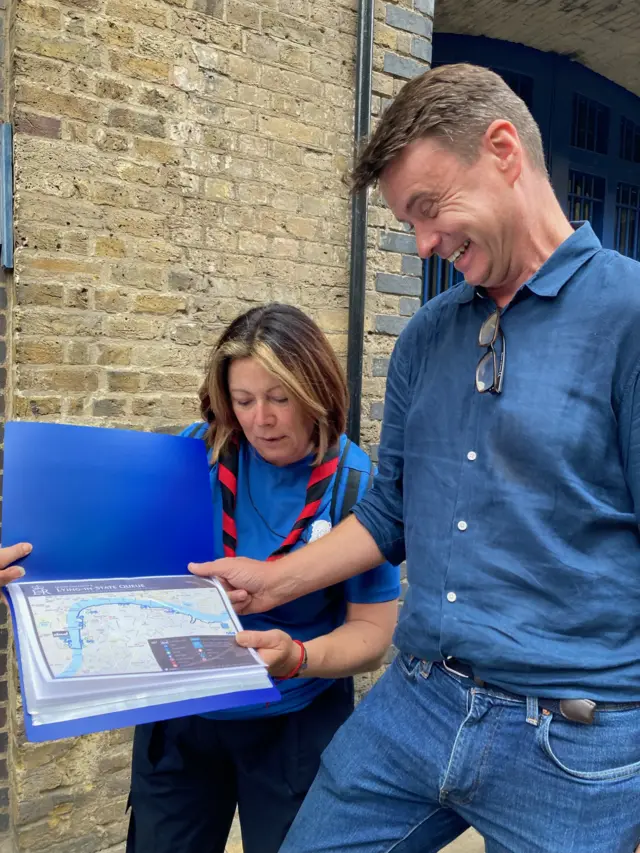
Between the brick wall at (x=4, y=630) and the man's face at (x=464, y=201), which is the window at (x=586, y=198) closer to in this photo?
the brick wall at (x=4, y=630)

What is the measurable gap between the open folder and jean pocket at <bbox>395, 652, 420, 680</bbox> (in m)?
0.30

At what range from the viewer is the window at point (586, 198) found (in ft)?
15.9

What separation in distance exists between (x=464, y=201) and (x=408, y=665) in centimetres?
84

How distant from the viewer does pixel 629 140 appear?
203 inches

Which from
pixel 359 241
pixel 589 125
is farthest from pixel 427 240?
pixel 589 125

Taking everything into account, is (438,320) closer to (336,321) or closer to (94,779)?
(336,321)

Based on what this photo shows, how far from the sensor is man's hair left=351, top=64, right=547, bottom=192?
1223 mm

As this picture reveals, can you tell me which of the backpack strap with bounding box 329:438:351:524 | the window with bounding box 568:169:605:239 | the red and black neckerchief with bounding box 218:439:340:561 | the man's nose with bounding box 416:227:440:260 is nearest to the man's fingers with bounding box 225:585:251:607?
the red and black neckerchief with bounding box 218:439:340:561

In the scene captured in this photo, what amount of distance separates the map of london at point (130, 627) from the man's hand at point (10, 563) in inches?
1.1

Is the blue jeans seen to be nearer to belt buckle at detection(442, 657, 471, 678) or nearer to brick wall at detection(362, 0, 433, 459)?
belt buckle at detection(442, 657, 471, 678)

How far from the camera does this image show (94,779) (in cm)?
273

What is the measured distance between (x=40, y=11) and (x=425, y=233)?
6.19ft

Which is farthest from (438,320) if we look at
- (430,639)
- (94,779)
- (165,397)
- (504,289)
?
(94,779)

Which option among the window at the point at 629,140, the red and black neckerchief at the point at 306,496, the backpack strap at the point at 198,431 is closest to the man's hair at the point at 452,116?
the red and black neckerchief at the point at 306,496
